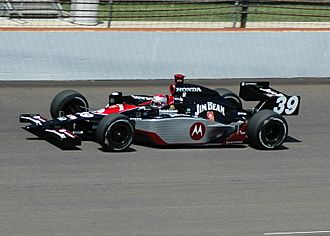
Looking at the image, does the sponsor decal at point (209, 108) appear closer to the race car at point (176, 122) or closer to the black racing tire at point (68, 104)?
the race car at point (176, 122)

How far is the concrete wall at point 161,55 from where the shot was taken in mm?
18891

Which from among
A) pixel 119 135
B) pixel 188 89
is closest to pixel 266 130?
pixel 188 89

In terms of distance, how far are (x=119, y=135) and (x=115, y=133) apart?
64mm

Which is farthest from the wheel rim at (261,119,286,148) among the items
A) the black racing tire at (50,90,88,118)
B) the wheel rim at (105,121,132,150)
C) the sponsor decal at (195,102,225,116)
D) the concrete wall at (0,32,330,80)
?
the concrete wall at (0,32,330,80)

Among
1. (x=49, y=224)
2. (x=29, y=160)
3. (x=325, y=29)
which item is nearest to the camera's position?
(x=49, y=224)

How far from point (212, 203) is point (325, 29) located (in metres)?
11.1

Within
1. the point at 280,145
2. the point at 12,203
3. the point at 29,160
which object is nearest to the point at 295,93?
the point at 280,145

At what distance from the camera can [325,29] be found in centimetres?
2077

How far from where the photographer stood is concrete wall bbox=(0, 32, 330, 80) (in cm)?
1889

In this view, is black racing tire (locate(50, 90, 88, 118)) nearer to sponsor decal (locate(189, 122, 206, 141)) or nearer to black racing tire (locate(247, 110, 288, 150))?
sponsor decal (locate(189, 122, 206, 141))

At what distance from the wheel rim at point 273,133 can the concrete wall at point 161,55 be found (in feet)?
21.4

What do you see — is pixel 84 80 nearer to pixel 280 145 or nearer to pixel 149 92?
pixel 149 92

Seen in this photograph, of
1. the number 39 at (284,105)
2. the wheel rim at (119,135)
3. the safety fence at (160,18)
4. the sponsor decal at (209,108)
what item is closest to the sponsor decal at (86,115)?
the wheel rim at (119,135)

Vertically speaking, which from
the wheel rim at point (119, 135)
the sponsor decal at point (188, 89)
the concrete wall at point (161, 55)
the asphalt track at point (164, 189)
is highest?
A: the concrete wall at point (161, 55)
